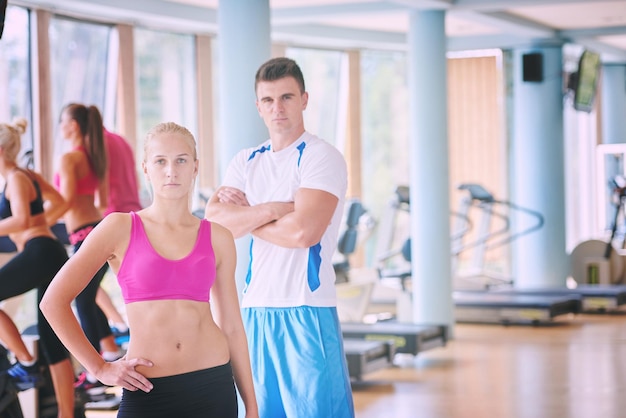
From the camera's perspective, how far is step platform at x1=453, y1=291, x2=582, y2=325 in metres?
9.11

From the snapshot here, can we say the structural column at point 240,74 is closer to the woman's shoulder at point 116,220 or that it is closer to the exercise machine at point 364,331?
the exercise machine at point 364,331

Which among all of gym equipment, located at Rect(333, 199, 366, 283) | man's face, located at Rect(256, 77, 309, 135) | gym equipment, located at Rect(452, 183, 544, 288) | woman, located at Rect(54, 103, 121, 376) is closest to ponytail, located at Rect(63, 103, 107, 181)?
woman, located at Rect(54, 103, 121, 376)

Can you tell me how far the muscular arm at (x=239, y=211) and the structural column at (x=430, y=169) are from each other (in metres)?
4.97

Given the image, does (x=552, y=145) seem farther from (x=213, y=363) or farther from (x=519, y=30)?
(x=213, y=363)

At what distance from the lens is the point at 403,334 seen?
23.4 feet

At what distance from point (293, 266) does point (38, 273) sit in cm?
196

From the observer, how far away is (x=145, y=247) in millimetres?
2221

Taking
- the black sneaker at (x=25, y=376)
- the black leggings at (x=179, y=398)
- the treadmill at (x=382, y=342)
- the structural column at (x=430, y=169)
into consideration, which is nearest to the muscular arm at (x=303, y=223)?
the black leggings at (x=179, y=398)

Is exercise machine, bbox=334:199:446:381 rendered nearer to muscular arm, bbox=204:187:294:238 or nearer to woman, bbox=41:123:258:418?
muscular arm, bbox=204:187:294:238

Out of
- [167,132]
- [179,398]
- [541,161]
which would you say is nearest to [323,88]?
[541,161]

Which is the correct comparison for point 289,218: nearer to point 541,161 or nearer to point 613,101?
point 541,161

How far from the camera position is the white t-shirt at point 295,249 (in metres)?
2.88

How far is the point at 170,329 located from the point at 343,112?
9452 mm

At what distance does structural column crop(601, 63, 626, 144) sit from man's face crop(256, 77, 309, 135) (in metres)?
10.5
